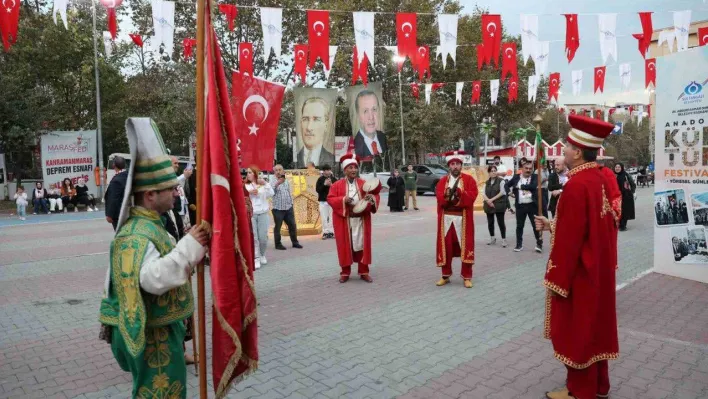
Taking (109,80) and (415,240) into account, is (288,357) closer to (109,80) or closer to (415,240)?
(415,240)

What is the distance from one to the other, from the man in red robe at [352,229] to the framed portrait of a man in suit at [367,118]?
11774mm

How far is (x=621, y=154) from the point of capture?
66.6 meters

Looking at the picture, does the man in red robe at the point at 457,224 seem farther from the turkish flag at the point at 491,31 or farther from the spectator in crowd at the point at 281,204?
the turkish flag at the point at 491,31

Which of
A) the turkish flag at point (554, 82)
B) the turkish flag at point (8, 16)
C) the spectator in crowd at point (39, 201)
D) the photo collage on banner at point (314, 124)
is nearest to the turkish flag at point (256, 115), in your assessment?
the turkish flag at point (8, 16)

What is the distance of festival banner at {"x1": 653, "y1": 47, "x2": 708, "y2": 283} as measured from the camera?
7.19 m

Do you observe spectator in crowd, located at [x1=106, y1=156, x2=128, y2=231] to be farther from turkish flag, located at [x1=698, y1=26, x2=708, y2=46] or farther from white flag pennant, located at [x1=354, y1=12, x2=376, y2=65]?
turkish flag, located at [x1=698, y1=26, x2=708, y2=46]

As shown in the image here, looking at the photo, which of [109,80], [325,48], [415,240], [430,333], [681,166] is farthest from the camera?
[109,80]

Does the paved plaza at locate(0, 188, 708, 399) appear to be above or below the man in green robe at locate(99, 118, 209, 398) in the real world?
below

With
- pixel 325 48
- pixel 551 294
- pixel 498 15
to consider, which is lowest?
pixel 551 294

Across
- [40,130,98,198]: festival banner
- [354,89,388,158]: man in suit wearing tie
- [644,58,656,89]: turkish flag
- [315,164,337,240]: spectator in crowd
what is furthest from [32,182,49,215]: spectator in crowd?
[644,58,656,89]: turkish flag

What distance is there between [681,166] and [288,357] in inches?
252

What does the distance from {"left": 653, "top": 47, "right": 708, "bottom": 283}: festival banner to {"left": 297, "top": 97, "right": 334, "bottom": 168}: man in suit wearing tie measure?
10956mm

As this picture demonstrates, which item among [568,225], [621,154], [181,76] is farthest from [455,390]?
[621,154]

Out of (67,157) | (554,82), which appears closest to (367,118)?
(554,82)
